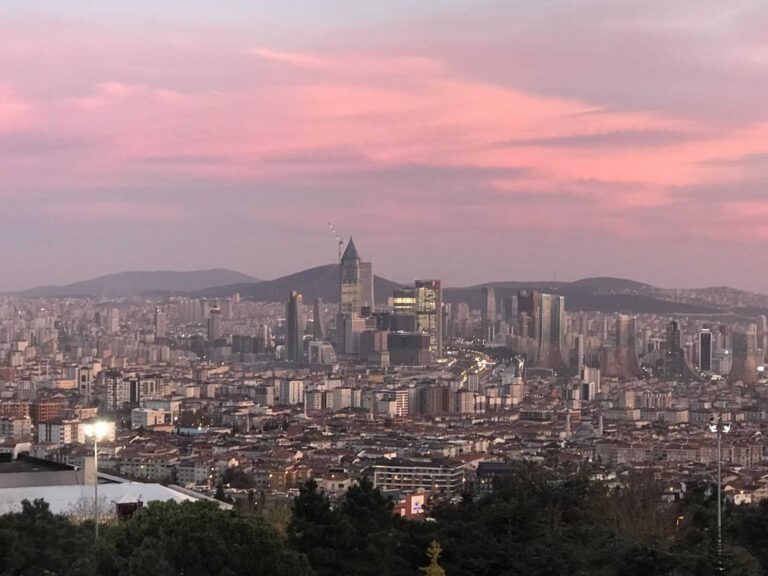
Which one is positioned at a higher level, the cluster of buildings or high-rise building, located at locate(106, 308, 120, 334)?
high-rise building, located at locate(106, 308, 120, 334)

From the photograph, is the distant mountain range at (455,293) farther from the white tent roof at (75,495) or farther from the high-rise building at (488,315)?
the white tent roof at (75,495)

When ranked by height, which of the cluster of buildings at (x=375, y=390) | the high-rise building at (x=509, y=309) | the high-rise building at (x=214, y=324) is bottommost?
the cluster of buildings at (x=375, y=390)

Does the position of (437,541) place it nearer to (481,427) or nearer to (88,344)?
(481,427)

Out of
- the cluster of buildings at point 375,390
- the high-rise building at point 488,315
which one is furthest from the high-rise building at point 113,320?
the high-rise building at point 488,315

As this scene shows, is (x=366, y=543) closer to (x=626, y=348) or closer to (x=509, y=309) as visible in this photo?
(x=626, y=348)

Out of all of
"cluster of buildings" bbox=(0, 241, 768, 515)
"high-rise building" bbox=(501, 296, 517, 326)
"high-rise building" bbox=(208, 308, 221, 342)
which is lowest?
"cluster of buildings" bbox=(0, 241, 768, 515)

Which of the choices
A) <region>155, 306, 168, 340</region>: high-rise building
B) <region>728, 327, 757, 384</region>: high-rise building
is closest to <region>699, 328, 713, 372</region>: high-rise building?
<region>728, 327, 757, 384</region>: high-rise building

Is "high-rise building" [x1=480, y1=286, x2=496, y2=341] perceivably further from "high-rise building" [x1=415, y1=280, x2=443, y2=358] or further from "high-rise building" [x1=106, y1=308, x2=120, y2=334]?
"high-rise building" [x1=106, y1=308, x2=120, y2=334]

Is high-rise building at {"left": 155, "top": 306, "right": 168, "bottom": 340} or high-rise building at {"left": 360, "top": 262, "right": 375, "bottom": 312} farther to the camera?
high-rise building at {"left": 360, "top": 262, "right": 375, "bottom": 312}

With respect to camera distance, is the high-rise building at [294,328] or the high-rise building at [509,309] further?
the high-rise building at [509,309]
